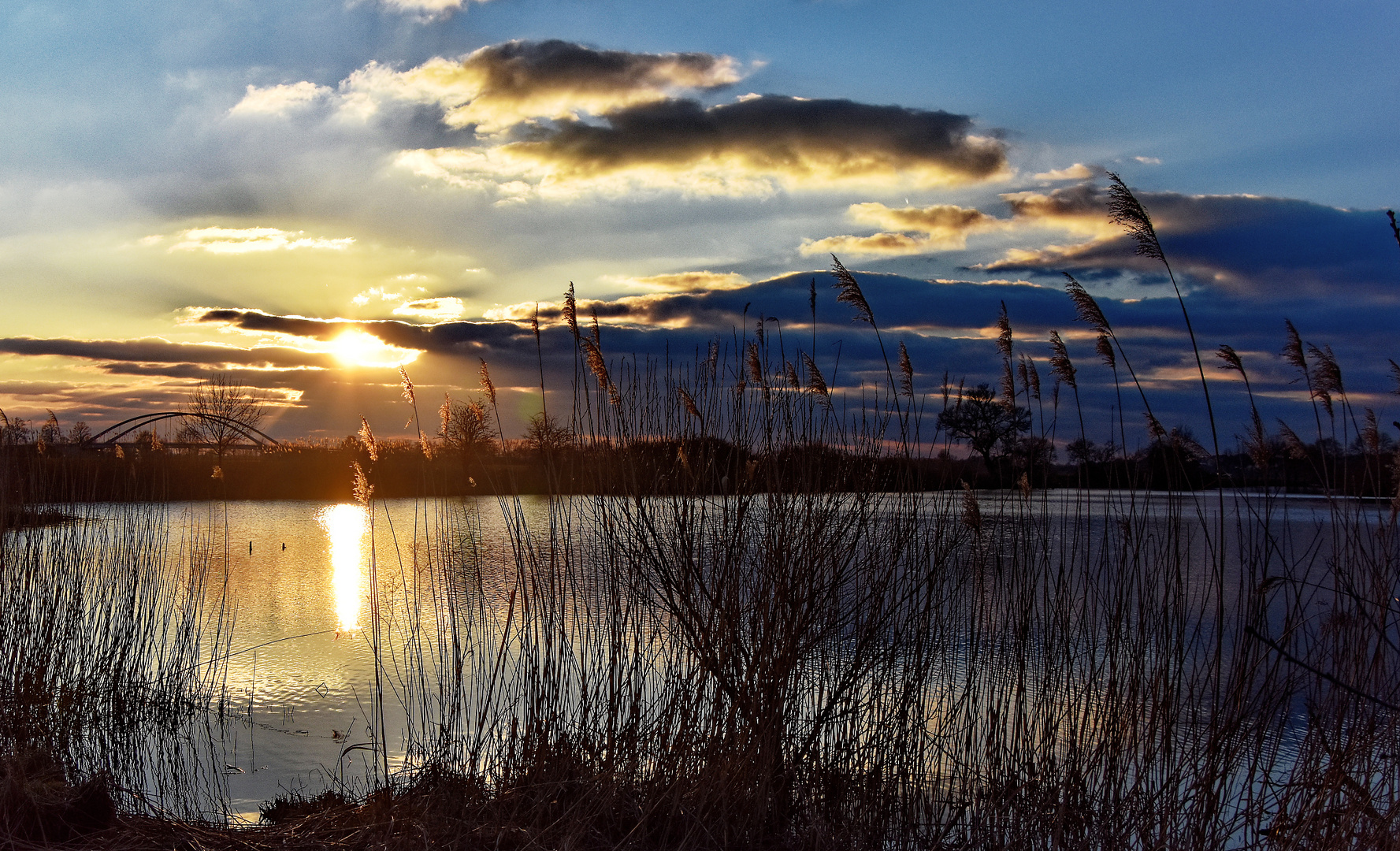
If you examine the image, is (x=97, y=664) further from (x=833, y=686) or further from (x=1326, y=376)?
(x=1326, y=376)

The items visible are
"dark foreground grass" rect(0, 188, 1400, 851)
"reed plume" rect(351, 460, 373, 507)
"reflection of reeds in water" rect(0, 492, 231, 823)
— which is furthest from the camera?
"reflection of reeds in water" rect(0, 492, 231, 823)

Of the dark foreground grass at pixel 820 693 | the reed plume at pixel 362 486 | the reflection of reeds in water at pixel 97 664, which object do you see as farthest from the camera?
the reflection of reeds in water at pixel 97 664

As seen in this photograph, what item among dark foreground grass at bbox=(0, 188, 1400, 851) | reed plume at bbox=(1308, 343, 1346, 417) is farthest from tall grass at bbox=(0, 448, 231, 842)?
reed plume at bbox=(1308, 343, 1346, 417)

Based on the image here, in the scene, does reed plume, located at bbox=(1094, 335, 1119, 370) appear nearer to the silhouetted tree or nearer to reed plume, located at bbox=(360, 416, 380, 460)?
the silhouetted tree

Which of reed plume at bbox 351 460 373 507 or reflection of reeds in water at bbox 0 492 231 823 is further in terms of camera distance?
reflection of reeds in water at bbox 0 492 231 823

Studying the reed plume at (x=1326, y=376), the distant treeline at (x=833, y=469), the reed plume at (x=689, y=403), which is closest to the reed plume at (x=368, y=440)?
the distant treeline at (x=833, y=469)

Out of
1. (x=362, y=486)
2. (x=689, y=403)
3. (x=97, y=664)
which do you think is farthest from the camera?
(x=97, y=664)

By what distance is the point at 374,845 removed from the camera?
130 inches

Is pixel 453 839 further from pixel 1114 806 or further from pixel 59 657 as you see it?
pixel 59 657

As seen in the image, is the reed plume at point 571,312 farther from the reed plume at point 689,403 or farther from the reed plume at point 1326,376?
the reed plume at point 1326,376

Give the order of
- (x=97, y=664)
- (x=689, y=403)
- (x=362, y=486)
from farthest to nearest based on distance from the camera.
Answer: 1. (x=97, y=664)
2. (x=362, y=486)
3. (x=689, y=403)

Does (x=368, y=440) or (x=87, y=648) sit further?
(x=87, y=648)

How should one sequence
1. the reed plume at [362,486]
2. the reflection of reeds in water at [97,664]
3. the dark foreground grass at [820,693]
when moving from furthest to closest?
the reflection of reeds in water at [97,664] → the reed plume at [362,486] → the dark foreground grass at [820,693]

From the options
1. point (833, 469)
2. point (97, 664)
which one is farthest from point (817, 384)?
point (97, 664)
